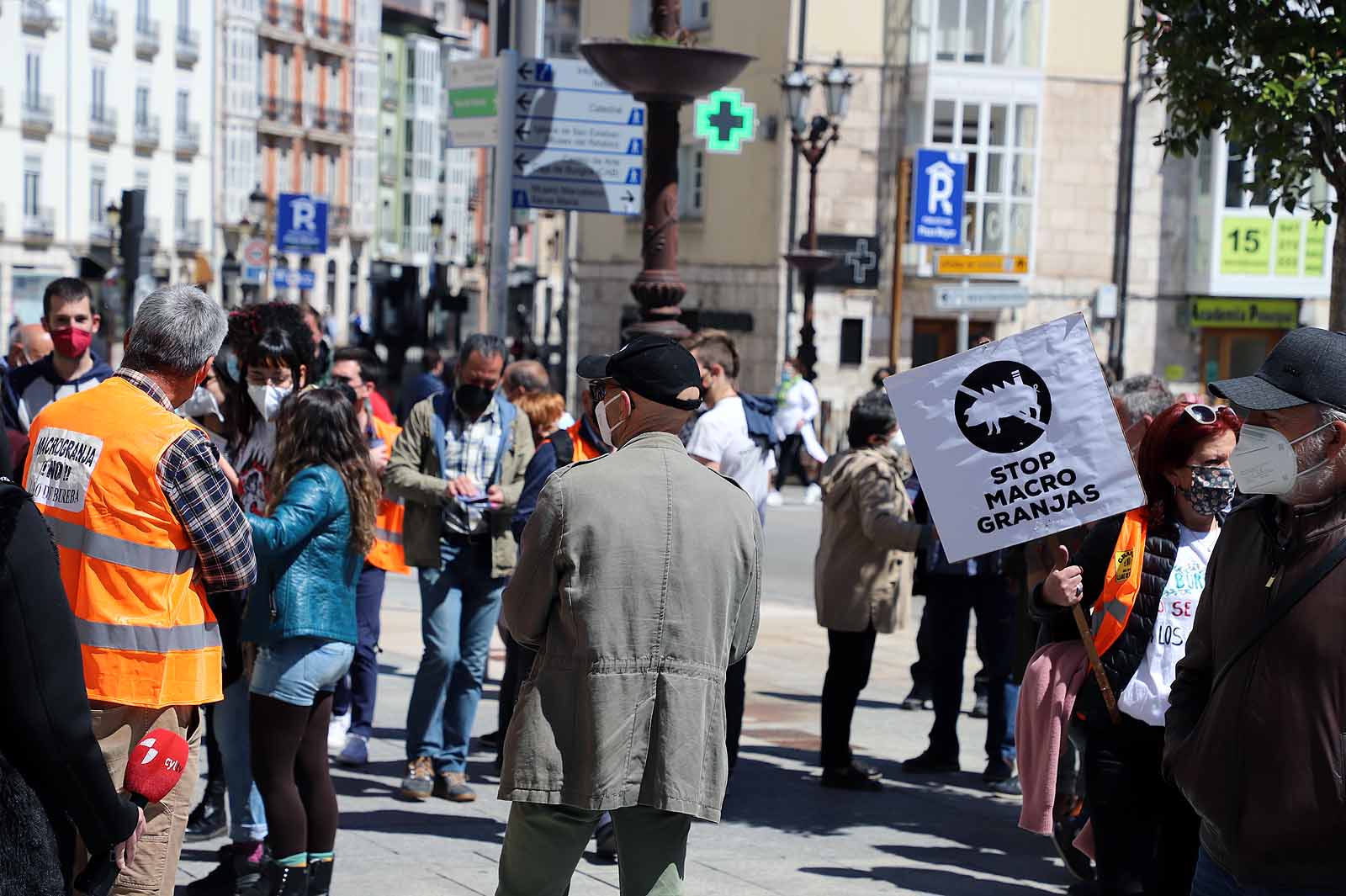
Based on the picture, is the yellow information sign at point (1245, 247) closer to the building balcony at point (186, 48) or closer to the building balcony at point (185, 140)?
the building balcony at point (185, 140)

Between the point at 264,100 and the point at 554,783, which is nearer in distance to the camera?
the point at 554,783

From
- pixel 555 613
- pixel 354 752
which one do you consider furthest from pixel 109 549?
pixel 354 752

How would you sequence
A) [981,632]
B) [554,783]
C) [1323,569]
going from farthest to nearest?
[981,632] → [554,783] → [1323,569]

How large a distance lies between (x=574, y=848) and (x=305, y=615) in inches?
71.4

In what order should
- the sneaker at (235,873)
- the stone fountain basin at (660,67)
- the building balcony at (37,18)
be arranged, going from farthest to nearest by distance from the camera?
the building balcony at (37,18), the stone fountain basin at (660,67), the sneaker at (235,873)

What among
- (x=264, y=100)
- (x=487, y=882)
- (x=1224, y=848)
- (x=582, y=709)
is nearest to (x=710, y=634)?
(x=582, y=709)

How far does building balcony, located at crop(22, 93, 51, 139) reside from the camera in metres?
60.0

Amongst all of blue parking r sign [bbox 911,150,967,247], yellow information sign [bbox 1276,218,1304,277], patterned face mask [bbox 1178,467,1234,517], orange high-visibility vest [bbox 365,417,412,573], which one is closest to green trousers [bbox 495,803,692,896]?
patterned face mask [bbox 1178,467,1234,517]

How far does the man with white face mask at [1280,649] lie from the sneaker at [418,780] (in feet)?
14.1

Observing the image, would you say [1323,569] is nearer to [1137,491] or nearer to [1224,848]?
[1224,848]

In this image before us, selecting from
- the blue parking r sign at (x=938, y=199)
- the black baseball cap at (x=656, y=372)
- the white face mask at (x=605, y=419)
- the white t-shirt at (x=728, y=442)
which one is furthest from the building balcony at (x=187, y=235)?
the black baseball cap at (x=656, y=372)

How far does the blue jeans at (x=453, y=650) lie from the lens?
7754 millimetres

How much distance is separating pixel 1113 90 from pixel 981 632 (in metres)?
27.2

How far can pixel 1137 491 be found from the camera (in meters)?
5.42
